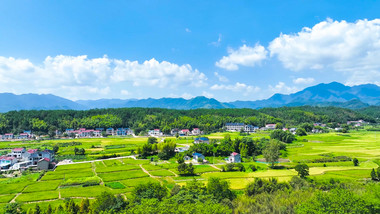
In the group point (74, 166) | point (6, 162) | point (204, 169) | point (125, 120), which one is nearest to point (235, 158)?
point (204, 169)

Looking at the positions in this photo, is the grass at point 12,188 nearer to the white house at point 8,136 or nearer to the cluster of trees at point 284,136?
the cluster of trees at point 284,136

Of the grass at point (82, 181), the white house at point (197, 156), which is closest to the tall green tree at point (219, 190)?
the grass at point (82, 181)

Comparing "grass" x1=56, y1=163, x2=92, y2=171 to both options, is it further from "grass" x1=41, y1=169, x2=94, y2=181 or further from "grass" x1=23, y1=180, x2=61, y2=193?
"grass" x1=23, y1=180, x2=61, y2=193

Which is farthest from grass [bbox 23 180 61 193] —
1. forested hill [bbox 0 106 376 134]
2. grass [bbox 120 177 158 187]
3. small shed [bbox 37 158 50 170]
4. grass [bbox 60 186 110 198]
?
forested hill [bbox 0 106 376 134]

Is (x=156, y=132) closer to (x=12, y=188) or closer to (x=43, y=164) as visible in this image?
(x=43, y=164)

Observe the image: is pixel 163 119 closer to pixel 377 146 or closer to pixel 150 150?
pixel 150 150

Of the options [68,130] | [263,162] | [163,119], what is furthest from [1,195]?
[163,119]
